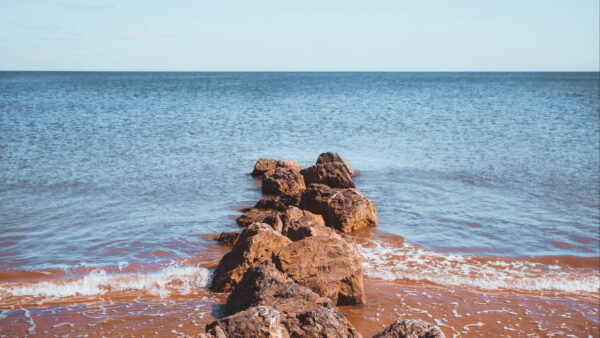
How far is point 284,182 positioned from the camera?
513 inches

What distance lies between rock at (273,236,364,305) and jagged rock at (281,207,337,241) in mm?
974

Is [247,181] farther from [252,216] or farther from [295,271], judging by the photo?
[295,271]

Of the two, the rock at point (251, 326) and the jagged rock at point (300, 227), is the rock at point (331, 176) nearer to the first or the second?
the jagged rock at point (300, 227)

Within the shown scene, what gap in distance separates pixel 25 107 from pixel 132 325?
1405 inches

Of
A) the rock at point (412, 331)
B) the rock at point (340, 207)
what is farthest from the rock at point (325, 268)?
the rock at point (340, 207)

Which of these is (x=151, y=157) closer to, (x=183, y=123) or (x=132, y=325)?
(x=183, y=123)

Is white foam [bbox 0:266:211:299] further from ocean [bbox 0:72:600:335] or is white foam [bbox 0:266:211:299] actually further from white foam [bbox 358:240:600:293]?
white foam [bbox 358:240:600:293]

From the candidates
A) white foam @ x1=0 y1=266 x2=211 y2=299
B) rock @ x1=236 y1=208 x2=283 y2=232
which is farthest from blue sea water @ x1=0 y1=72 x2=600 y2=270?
white foam @ x1=0 y1=266 x2=211 y2=299

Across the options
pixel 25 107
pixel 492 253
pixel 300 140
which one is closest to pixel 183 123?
pixel 300 140

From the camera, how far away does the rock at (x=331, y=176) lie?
13.0 m

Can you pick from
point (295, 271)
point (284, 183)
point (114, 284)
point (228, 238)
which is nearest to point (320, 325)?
point (295, 271)

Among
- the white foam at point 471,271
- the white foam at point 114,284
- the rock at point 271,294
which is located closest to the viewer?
the rock at point 271,294

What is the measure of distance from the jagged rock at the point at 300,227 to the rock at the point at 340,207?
1139 millimetres

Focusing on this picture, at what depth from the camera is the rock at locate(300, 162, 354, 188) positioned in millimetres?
12992
